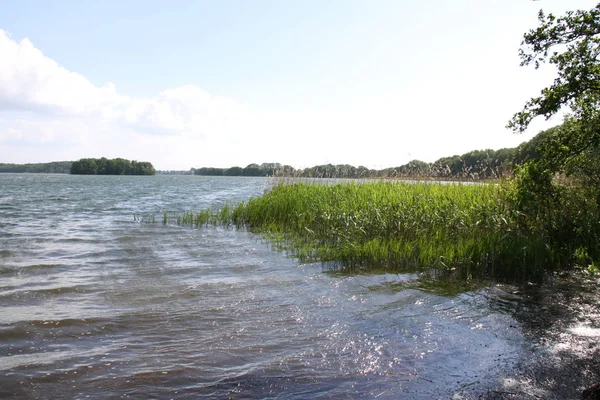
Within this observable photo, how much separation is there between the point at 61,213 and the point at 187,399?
66.5 ft

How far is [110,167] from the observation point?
152 meters

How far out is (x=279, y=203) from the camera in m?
15.8

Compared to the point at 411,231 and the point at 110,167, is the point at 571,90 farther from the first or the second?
the point at 110,167

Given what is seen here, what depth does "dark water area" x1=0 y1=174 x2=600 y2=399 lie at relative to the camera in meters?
3.94

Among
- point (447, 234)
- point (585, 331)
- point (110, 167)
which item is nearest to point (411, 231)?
point (447, 234)

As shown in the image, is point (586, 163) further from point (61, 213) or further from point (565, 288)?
point (61, 213)

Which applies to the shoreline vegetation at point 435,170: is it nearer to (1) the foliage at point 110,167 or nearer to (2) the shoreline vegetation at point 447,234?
(2) the shoreline vegetation at point 447,234

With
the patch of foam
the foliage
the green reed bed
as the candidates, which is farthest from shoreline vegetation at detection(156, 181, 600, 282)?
the foliage

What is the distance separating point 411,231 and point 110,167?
15894 centimetres

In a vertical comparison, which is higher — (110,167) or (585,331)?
(110,167)

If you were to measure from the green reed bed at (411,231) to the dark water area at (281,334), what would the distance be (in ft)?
2.79

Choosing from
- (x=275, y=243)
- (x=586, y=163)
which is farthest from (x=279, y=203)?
(x=586, y=163)

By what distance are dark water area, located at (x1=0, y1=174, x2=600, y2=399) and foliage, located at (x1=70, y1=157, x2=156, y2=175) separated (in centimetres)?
15044

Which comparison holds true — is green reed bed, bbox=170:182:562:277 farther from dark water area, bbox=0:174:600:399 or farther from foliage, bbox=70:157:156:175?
foliage, bbox=70:157:156:175
